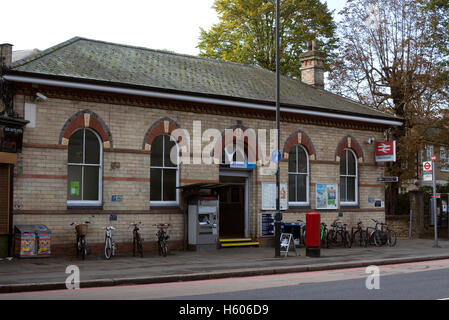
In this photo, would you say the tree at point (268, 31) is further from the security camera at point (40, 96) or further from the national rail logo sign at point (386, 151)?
the security camera at point (40, 96)

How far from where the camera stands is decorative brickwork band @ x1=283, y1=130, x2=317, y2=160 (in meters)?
23.0

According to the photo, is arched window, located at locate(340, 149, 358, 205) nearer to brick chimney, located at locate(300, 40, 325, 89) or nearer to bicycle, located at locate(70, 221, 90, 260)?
brick chimney, located at locate(300, 40, 325, 89)

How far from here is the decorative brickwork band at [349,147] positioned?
24.7 m

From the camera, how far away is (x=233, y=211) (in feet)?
77.7

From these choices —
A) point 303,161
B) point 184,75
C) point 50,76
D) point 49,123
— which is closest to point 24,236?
point 49,123

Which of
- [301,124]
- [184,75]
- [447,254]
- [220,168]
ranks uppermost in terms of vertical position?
[184,75]

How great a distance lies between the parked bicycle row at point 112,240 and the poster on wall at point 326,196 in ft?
24.5

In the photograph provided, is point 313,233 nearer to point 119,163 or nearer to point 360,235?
point 360,235

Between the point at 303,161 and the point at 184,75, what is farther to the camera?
the point at 303,161

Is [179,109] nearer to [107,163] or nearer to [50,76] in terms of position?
[107,163]
